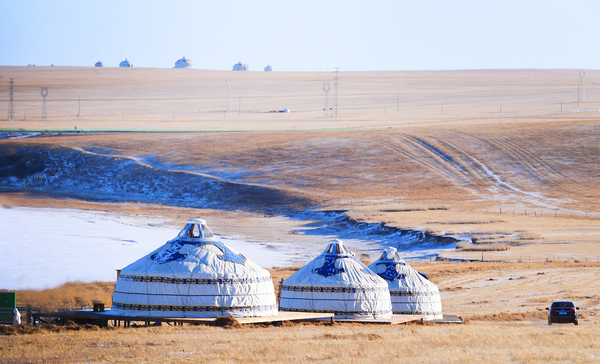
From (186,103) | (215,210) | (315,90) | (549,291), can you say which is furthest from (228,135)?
(315,90)

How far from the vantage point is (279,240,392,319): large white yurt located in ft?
85.8

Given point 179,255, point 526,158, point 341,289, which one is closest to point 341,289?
point 341,289

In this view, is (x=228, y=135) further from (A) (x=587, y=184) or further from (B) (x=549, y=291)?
(B) (x=549, y=291)

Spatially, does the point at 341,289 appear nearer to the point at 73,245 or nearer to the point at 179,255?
the point at 179,255

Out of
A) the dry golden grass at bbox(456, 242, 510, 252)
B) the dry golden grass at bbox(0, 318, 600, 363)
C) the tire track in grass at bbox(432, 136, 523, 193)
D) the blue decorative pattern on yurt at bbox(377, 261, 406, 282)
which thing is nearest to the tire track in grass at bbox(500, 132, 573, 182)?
the tire track in grass at bbox(432, 136, 523, 193)

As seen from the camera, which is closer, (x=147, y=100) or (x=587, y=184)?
(x=587, y=184)

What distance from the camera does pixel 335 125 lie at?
12056cm

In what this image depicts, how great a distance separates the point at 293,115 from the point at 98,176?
183 ft

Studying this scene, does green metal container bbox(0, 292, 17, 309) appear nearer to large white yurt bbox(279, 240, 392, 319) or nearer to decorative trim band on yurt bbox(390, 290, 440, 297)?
large white yurt bbox(279, 240, 392, 319)

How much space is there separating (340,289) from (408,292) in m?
4.09

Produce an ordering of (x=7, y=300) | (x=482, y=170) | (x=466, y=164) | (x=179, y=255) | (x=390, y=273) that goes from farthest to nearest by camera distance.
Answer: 1. (x=466, y=164)
2. (x=482, y=170)
3. (x=390, y=273)
4. (x=7, y=300)
5. (x=179, y=255)

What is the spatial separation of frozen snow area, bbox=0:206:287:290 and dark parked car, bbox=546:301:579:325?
2092cm

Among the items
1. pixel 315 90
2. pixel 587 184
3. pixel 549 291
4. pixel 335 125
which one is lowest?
pixel 549 291

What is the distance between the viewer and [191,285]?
23.7 metres
